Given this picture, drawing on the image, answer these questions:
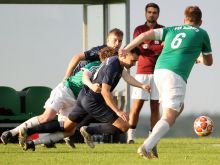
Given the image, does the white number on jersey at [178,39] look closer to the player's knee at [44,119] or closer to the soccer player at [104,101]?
the soccer player at [104,101]

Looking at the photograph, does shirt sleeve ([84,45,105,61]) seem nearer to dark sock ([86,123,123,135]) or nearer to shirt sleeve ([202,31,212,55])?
dark sock ([86,123,123,135])

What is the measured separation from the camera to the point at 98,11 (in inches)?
883

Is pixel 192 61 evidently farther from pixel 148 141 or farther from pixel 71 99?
pixel 71 99

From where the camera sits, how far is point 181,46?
1293cm

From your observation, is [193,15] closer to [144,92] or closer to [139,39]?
[139,39]

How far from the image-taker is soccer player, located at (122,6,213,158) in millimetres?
12758

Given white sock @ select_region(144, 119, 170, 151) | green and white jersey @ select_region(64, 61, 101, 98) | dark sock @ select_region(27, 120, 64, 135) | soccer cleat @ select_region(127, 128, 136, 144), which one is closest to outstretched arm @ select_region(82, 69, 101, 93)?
dark sock @ select_region(27, 120, 64, 135)

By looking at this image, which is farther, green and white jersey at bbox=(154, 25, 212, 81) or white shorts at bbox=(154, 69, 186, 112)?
green and white jersey at bbox=(154, 25, 212, 81)

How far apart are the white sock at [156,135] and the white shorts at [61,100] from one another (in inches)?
135

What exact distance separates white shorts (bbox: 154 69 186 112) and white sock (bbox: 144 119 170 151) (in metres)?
0.23

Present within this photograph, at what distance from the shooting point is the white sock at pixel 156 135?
12.5 meters

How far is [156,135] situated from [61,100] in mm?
3516

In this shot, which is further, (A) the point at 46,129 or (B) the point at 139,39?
(A) the point at 46,129

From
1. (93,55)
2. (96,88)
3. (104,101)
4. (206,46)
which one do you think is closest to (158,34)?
(206,46)
